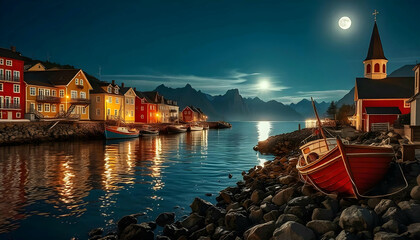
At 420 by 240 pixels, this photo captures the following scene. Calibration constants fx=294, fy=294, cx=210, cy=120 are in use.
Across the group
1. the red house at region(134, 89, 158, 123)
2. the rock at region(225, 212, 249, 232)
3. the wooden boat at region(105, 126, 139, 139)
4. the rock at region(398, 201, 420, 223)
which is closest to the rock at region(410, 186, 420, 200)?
the rock at region(398, 201, 420, 223)

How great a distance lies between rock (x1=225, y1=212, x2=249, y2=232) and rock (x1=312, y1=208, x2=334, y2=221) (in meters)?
2.29

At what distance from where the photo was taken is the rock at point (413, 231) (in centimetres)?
714

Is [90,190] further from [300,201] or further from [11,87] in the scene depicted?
[11,87]

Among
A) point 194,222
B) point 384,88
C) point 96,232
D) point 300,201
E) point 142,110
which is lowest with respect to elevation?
point 96,232

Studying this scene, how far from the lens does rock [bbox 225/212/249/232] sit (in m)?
9.89

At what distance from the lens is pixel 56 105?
61688 millimetres

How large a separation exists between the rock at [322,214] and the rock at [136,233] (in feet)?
18.6

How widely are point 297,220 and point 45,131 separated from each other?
172 ft

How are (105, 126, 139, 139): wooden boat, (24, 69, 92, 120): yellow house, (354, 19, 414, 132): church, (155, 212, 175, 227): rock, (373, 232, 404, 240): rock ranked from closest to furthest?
(373, 232, 404, 240): rock → (155, 212, 175, 227): rock → (354, 19, 414, 132): church → (105, 126, 139, 139): wooden boat → (24, 69, 92, 120): yellow house

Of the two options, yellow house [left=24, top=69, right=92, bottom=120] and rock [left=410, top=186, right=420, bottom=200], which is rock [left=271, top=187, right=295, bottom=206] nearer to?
rock [left=410, top=186, right=420, bottom=200]

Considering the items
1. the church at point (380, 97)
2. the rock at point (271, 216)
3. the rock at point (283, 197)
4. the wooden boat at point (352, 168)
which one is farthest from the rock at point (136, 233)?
the church at point (380, 97)

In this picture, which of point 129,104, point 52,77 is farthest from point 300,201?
point 129,104

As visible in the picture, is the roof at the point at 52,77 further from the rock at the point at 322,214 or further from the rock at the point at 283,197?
the rock at the point at 322,214

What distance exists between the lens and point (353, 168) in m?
10.4
